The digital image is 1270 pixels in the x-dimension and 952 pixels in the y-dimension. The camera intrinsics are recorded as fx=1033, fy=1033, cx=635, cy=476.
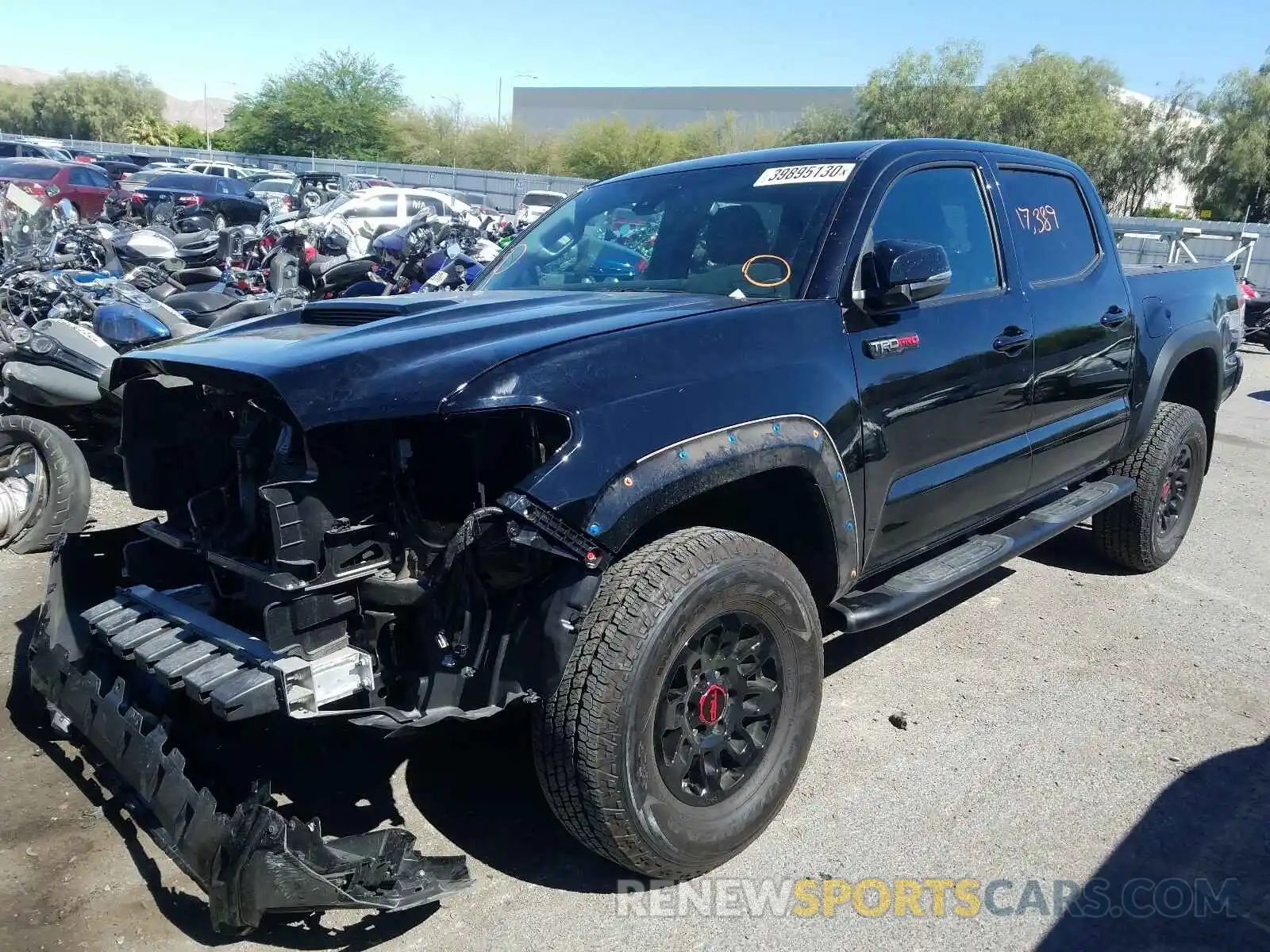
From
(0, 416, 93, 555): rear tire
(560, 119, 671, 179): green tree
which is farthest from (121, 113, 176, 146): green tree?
(0, 416, 93, 555): rear tire

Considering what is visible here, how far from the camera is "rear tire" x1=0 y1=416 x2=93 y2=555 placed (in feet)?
17.0

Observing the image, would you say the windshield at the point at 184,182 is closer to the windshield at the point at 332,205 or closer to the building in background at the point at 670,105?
the windshield at the point at 332,205

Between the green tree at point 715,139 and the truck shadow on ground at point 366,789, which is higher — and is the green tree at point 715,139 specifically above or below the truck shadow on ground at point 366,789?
above

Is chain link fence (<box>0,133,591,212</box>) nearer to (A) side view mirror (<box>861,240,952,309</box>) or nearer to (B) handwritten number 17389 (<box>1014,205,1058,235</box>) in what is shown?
(B) handwritten number 17389 (<box>1014,205,1058,235</box>)

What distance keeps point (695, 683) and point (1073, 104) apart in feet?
142

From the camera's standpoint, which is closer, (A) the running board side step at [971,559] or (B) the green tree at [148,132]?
(A) the running board side step at [971,559]

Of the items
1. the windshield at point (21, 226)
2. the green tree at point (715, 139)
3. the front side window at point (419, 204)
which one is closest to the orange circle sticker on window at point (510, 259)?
the windshield at point (21, 226)

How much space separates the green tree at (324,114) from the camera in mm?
54719

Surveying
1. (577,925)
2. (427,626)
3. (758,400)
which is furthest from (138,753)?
(758,400)

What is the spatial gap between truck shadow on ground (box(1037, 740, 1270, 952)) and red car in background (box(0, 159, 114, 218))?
24.9 metres

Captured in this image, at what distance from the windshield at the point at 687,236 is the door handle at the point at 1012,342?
84 cm

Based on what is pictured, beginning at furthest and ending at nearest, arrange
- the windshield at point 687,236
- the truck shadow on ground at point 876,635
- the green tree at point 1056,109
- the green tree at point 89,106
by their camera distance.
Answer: the green tree at point 89,106, the green tree at point 1056,109, the truck shadow on ground at point 876,635, the windshield at point 687,236

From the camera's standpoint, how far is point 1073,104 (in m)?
39.8

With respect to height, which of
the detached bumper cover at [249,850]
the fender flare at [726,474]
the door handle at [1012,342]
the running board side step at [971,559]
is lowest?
the detached bumper cover at [249,850]
